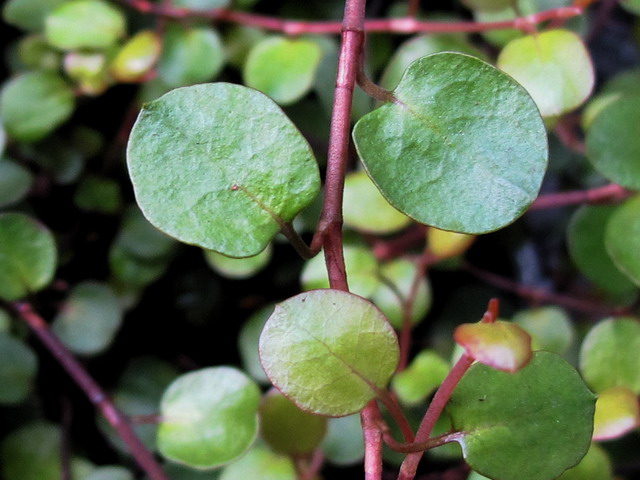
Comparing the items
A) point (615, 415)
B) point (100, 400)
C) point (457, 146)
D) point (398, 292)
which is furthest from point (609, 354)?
point (100, 400)

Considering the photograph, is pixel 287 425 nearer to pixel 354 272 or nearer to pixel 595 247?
pixel 354 272

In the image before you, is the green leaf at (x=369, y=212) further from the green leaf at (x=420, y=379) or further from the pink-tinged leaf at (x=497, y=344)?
the pink-tinged leaf at (x=497, y=344)

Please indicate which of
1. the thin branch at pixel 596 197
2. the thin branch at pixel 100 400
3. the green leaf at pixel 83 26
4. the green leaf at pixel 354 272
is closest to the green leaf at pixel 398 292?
the green leaf at pixel 354 272

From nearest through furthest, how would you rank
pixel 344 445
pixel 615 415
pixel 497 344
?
pixel 497 344 < pixel 615 415 < pixel 344 445

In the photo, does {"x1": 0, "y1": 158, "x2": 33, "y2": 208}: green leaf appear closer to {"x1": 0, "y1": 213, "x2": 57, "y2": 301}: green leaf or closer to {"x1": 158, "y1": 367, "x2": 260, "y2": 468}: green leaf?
{"x1": 0, "y1": 213, "x2": 57, "y2": 301}: green leaf

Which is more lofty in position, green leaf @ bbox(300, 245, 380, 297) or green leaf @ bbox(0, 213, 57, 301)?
green leaf @ bbox(0, 213, 57, 301)

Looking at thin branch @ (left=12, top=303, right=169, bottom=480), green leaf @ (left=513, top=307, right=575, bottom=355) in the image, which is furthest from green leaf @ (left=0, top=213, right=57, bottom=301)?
green leaf @ (left=513, top=307, right=575, bottom=355)
